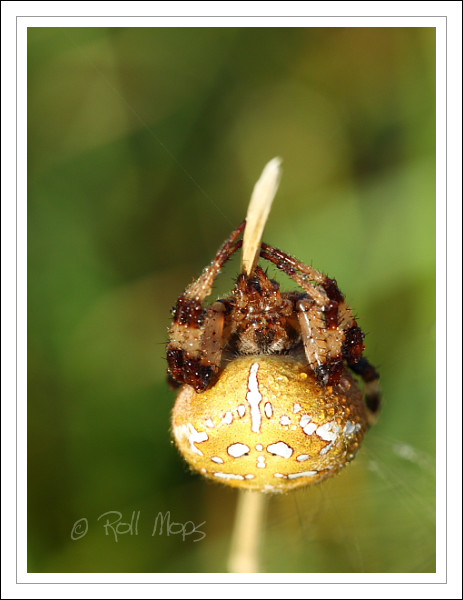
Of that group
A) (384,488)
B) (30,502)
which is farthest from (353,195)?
(30,502)

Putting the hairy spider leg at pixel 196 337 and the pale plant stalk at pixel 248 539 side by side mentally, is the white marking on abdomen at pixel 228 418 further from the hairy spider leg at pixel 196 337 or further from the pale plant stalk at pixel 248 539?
the pale plant stalk at pixel 248 539

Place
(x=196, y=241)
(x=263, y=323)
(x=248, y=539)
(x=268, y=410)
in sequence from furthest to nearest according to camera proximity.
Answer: (x=196, y=241) < (x=248, y=539) < (x=263, y=323) < (x=268, y=410)

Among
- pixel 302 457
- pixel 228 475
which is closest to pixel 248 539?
pixel 228 475

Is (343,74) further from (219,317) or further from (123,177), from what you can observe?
(219,317)

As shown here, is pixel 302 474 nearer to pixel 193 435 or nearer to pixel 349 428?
pixel 349 428

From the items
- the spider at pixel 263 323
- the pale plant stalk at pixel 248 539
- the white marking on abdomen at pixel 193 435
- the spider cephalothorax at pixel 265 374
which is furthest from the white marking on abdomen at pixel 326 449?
the pale plant stalk at pixel 248 539
